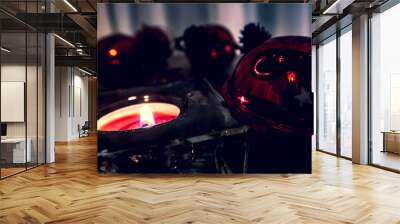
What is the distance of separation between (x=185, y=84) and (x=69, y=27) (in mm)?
3743

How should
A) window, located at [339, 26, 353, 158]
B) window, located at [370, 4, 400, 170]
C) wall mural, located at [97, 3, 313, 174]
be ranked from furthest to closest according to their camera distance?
window, located at [339, 26, 353, 158] < window, located at [370, 4, 400, 170] < wall mural, located at [97, 3, 313, 174]

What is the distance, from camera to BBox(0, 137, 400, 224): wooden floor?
153 inches

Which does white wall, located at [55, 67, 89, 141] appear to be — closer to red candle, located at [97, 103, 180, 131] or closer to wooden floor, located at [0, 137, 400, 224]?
wooden floor, located at [0, 137, 400, 224]

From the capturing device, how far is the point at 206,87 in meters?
6.44

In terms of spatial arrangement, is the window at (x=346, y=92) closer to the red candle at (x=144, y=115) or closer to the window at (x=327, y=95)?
the window at (x=327, y=95)

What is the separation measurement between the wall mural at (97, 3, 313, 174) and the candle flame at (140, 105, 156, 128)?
0.06 ft

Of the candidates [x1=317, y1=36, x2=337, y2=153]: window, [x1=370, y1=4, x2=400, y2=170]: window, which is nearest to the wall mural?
[x1=370, y1=4, x2=400, y2=170]: window

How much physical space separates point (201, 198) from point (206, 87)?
2260 mm

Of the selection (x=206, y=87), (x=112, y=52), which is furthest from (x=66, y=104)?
(x=206, y=87)

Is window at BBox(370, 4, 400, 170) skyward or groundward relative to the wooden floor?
skyward

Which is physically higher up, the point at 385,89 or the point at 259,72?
the point at 259,72

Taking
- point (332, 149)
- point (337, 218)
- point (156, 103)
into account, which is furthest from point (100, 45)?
point (332, 149)

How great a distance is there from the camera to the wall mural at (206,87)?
6.39 m

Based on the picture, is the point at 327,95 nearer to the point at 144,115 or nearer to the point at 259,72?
the point at 259,72
